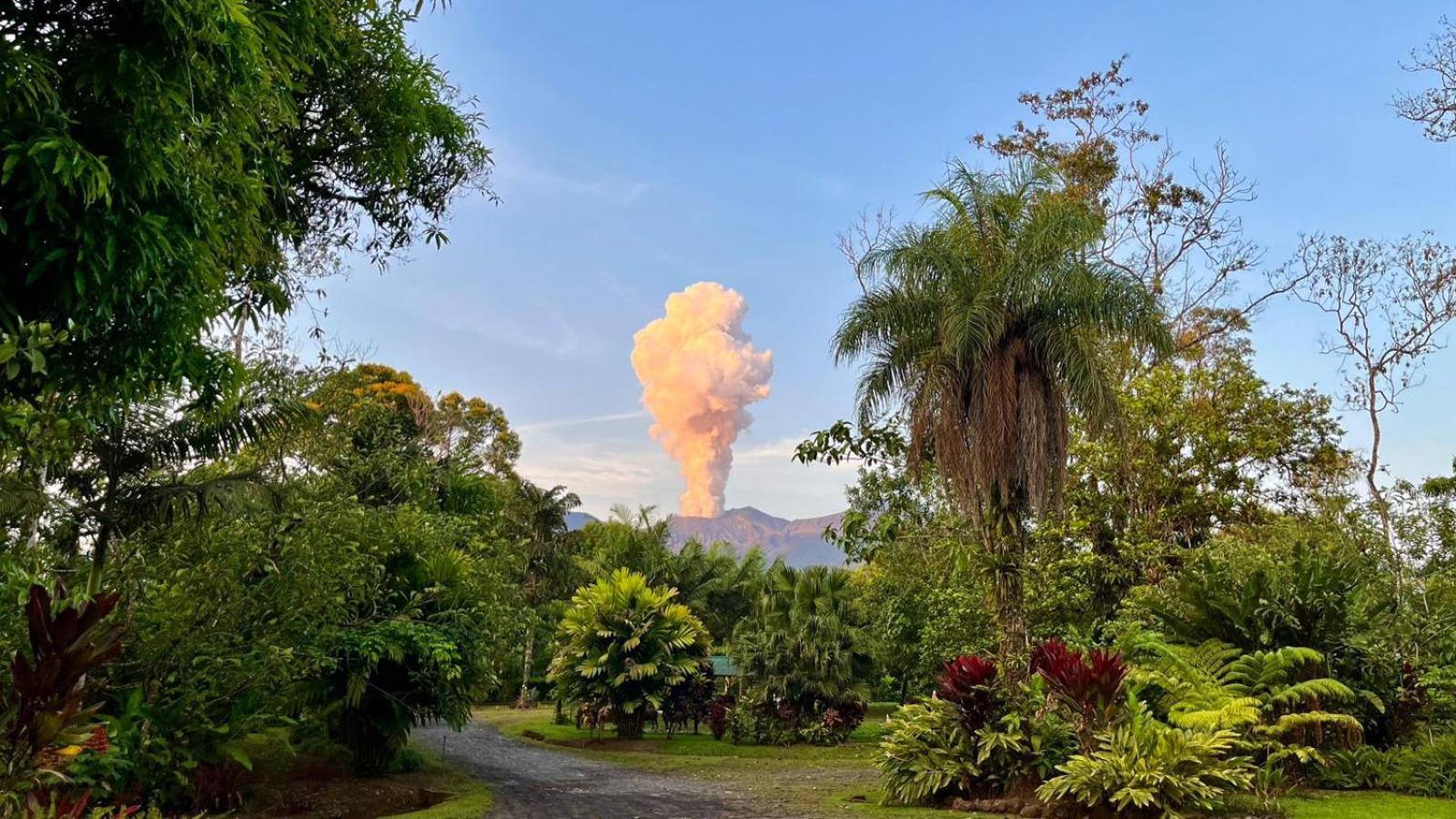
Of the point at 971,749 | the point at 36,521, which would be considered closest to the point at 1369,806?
the point at 971,749

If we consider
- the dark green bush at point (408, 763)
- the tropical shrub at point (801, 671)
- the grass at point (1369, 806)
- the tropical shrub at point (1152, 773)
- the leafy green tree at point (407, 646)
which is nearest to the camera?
the grass at point (1369, 806)

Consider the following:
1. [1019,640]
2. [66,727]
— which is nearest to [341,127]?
[66,727]

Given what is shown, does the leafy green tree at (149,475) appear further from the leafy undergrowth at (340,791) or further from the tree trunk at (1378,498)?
the tree trunk at (1378,498)

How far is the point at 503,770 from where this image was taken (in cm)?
1725

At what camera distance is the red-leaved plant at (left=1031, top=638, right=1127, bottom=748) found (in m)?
9.77

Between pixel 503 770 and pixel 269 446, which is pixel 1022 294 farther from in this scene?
pixel 503 770

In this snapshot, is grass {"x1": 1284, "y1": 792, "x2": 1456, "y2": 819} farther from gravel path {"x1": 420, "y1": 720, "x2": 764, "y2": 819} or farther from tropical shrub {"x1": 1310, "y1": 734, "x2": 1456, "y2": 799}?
gravel path {"x1": 420, "y1": 720, "x2": 764, "y2": 819}

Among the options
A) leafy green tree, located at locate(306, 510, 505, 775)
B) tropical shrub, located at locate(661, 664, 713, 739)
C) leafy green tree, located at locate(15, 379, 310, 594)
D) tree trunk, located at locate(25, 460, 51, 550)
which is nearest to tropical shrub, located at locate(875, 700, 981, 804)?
leafy green tree, located at locate(306, 510, 505, 775)

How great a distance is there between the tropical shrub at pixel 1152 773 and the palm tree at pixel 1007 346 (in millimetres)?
2152

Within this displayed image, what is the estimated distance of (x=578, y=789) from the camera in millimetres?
14289

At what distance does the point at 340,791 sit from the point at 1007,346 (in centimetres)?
1146

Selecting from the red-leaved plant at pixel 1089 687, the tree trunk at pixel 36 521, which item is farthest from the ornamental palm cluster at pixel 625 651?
the red-leaved plant at pixel 1089 687

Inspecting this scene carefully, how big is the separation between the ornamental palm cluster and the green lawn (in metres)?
1.35

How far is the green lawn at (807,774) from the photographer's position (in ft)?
30.3
